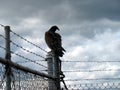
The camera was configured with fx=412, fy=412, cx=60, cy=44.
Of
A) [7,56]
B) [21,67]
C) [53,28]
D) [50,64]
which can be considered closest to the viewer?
[7,56]

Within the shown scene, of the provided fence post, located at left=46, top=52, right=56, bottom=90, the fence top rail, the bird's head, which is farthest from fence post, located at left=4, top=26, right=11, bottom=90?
the bird's head

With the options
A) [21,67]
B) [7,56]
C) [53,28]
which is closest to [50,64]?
[53,28]

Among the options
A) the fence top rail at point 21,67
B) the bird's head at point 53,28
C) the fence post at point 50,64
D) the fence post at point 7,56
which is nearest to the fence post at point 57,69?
the fence post at point 50,64

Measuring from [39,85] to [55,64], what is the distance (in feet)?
3.38

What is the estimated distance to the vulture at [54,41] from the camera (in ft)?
33.1

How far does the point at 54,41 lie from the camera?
33.3ft

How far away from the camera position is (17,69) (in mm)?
7539

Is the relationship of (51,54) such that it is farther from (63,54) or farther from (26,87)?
(26,87)

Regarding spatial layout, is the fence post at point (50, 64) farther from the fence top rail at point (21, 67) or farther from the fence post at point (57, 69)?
the fence top rail at point (21, 67)

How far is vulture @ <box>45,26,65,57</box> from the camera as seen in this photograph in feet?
33.1

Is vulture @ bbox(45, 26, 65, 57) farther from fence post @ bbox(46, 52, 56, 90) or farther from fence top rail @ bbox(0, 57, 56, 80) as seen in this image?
fence top rail @ bbox(0, 57, 56, 80)

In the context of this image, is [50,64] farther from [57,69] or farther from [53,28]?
[53,28]

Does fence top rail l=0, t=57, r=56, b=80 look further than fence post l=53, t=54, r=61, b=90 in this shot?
No

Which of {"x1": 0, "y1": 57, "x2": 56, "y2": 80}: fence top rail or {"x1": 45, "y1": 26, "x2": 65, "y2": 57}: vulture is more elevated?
{"x1": 45, "y1": 26, "x2": 65, "y2": 57}: vulture
